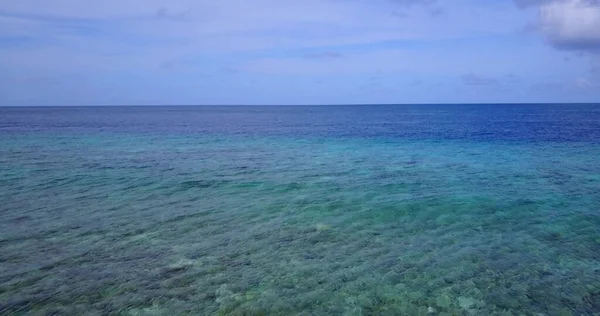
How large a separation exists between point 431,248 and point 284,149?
33.7 metres

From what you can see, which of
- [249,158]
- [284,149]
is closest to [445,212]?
[249,158]

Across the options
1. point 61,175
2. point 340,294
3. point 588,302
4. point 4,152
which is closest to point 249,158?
point 61,175

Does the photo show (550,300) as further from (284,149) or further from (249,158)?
(284,149)

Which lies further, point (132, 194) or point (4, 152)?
point (4, 152)

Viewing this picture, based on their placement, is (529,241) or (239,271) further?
(529,241)

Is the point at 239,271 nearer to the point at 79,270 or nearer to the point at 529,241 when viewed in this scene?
the point at 79,270

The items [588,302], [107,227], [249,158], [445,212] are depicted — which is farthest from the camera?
[249,158]

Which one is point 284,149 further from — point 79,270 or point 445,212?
point 79,270

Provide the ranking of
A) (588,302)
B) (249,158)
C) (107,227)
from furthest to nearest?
(249,158)
(107,227)
(588,302)

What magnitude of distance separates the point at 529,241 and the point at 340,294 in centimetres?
920

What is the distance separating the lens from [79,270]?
43.7ft

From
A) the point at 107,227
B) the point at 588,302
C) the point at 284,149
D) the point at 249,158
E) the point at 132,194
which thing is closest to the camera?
the point at 588,302

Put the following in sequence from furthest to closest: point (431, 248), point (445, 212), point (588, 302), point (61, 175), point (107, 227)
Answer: point (61, 175), point (445, 212), point (107, 227), point (431, 248), point (588, 302)

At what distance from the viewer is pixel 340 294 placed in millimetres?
12008
